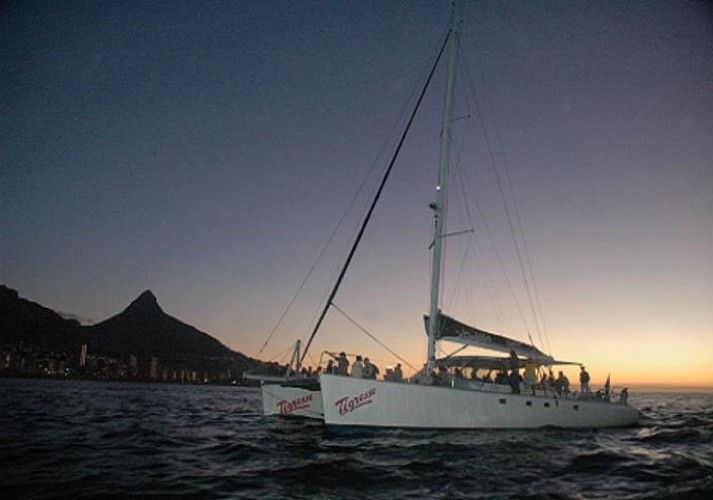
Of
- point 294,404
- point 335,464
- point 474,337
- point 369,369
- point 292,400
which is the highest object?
point 474,337

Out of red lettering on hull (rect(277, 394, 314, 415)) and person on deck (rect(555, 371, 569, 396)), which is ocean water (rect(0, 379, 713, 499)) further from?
person on deck (rect(555, 371, 569, 396))

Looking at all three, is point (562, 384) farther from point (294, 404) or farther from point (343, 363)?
point (294, 404)

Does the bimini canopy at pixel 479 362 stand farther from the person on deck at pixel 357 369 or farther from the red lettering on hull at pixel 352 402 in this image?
the red lettering on hull at pixel 352 402

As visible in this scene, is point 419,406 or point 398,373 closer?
point 419,406

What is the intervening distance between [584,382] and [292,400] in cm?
1298

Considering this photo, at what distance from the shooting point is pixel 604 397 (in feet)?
67.9

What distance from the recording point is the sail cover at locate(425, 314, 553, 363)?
16516 mm

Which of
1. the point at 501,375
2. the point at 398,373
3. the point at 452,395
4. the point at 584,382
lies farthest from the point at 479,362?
the point at 584,382

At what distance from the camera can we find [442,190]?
1711 cm

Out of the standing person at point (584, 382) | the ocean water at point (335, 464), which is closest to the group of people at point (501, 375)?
the standing person at point (584, 382)

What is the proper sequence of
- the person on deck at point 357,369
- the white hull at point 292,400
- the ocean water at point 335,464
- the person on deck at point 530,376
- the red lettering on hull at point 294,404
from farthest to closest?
the red lettering on hull at point 294,404 → the white hull at point 292,400 → the person on deck at point 530,376 → the person on deck at point 357,369 → the ocean water at point 335,464

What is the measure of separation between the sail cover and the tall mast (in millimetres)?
413

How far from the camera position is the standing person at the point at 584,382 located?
20191 millimetres

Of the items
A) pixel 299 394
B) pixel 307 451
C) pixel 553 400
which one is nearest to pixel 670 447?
pixel 553 400
